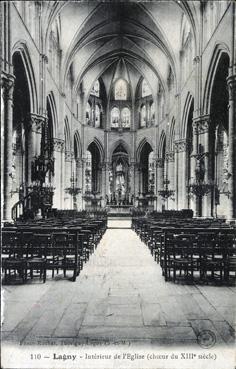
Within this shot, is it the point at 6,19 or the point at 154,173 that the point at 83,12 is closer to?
the point at 6,19

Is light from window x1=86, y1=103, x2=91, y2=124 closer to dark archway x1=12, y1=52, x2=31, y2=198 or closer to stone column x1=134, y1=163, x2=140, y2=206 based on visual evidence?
stone column x1=134, y1=163, x2=140, y2=206

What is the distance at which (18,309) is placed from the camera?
5.30m

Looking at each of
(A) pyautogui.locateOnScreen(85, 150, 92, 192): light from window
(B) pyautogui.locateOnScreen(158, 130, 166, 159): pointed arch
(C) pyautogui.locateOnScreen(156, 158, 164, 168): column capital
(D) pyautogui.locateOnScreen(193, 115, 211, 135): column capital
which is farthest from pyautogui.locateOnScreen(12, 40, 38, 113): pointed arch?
(A) pyautogui.locateOnScreen(85, 150, 92, 192): light from window

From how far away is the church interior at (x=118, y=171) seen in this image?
5.34 meters

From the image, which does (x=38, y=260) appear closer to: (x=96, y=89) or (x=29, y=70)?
(x=29, y=70)

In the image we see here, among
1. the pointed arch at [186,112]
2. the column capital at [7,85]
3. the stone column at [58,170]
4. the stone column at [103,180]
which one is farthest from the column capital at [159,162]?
the column capital at [7,85]

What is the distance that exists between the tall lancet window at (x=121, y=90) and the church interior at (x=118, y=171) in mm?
128

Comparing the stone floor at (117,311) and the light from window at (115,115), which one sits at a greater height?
the light from window at (115,115)

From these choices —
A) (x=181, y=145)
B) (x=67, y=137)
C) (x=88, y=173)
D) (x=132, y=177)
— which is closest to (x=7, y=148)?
(x=181, y=145)

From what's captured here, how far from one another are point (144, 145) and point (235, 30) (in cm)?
2888

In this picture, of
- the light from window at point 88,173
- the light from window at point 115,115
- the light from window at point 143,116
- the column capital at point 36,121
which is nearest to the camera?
the column capital at point 36,121

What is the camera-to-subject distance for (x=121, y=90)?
144 feet

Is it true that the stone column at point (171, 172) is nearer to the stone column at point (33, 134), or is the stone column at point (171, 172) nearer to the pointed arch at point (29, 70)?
the stone column at point (33, 134)

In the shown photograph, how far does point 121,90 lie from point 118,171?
34.1 feet
